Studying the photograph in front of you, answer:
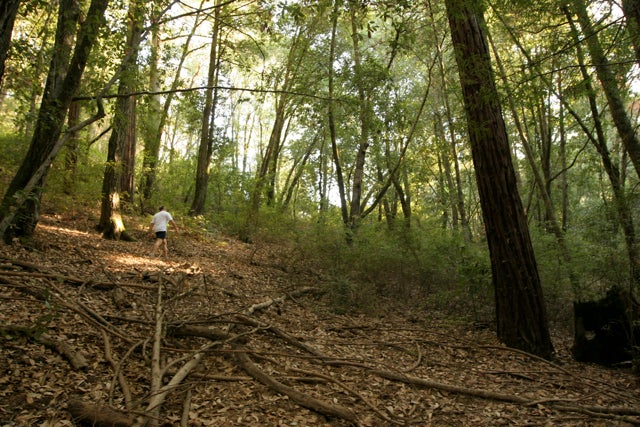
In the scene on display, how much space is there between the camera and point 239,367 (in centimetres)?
416

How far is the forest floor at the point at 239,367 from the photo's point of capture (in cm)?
328

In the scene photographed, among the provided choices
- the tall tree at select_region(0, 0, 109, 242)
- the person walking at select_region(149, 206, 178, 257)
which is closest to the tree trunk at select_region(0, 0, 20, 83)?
the tall tree at select_region(0, 0, 109, 242)

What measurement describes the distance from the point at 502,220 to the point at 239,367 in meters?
4.34

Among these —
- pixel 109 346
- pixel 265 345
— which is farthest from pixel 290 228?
pixel 109 346

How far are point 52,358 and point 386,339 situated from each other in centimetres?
435

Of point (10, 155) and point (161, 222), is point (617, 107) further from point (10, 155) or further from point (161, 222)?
point (10, 155)

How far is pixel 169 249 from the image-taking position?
10.1m

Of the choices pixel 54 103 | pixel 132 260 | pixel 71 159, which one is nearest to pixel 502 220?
pixel 132 260

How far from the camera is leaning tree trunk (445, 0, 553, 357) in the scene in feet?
19.3

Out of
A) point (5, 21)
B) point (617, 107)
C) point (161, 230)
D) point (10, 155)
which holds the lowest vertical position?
point (161, 230)

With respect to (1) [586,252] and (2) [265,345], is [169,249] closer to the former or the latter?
(2) [265,345]

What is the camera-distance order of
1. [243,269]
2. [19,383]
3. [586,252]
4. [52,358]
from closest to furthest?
[19,383]
[52,358]
[586,252]
[243,269]

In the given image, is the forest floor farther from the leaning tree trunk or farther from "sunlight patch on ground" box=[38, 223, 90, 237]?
"sunlight patch on ground" box=[38, 223, 90, 237]

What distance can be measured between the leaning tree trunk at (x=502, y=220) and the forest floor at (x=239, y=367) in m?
0.43
